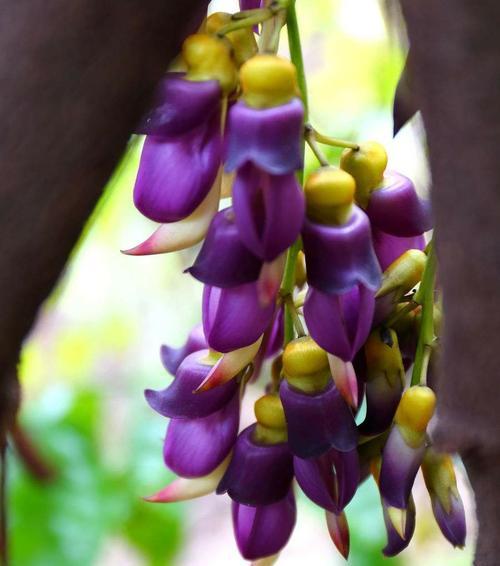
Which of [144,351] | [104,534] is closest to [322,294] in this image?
[104,534]

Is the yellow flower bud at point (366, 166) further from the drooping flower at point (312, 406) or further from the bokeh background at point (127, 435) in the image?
the bokeh background at point (127, 435)

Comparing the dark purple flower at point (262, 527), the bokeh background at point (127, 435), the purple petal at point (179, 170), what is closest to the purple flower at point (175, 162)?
the purple petal at point (179, 170)

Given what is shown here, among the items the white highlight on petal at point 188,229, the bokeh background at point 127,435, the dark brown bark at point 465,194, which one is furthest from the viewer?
the bokeh background at point 127,435

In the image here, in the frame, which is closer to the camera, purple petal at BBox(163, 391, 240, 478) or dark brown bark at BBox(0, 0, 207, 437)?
dark brown bark at BBox(0, 0, 207, 437)

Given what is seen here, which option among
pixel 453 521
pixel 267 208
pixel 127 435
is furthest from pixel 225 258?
pixel 127 435

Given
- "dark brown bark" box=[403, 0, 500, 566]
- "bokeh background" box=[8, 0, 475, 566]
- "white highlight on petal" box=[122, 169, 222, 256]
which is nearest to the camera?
A: "dark brown bark" box=[403, 0, 500, 566]

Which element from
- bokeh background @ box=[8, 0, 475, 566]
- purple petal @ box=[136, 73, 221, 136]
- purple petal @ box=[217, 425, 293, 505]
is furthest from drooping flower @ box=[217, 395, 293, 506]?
bokeh background @ box=[8, 0, 475, 566]

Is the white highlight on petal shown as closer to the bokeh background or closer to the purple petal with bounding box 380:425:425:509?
the purple petal with bounding box 380:425:425:509
